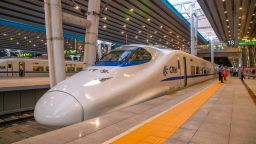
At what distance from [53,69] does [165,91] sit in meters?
4.59

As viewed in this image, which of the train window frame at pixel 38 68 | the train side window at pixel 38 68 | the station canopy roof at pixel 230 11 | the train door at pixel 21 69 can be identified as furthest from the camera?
the train side window at pixel 38 68

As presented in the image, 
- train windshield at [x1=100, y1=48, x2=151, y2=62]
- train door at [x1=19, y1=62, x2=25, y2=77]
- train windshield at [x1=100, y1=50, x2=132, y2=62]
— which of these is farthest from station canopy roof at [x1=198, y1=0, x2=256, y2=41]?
train door at [x1=19, y1=62, x2=25, y2=77]

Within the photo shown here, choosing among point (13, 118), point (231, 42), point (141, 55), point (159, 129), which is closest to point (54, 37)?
point (141, 55)

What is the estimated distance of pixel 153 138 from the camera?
3816 millimetres

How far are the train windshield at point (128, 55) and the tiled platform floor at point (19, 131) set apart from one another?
327cm

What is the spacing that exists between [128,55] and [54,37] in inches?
122

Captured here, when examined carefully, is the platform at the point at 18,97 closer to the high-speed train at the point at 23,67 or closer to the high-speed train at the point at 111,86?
the high-speed train at the point at 111,86

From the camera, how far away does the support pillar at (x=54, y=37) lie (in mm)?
8438

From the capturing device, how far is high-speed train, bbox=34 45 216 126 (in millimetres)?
5258

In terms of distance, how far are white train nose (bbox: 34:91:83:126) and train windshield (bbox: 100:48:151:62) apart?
2656mm

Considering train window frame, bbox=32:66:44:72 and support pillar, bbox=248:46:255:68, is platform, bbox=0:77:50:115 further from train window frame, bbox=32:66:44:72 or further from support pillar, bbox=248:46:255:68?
support pillar, bbox=248:46:255:68

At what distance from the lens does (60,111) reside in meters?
5.13

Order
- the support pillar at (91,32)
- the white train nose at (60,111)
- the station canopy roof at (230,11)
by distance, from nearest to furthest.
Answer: the white train nose at (60,111) < the support pillar at (91,32) < the station canopy roof at (230,11)

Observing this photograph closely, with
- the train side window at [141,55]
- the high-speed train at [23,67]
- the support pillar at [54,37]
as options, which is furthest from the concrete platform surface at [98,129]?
the high-speed train at [23,67]
